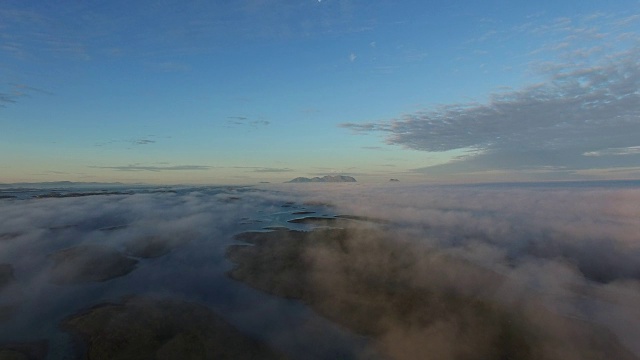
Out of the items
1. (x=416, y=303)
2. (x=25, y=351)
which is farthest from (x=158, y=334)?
(x=416, y=303)

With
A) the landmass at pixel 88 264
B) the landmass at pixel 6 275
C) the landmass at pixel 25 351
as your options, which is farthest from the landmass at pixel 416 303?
the landmass at pixel 6 275

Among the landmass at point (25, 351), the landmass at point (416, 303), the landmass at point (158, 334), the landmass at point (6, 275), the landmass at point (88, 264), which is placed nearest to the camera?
the landmass at point (25, 351)

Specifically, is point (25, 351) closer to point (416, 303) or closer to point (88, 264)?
point (88, 264)

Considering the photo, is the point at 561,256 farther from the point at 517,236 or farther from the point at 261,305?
the point at 261,305

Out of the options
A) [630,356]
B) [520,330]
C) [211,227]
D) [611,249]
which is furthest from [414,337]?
[211,227]

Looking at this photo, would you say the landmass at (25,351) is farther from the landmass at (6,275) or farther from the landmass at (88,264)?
the landmass at (6,275)

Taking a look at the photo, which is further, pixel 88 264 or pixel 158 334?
pixel 88 264
